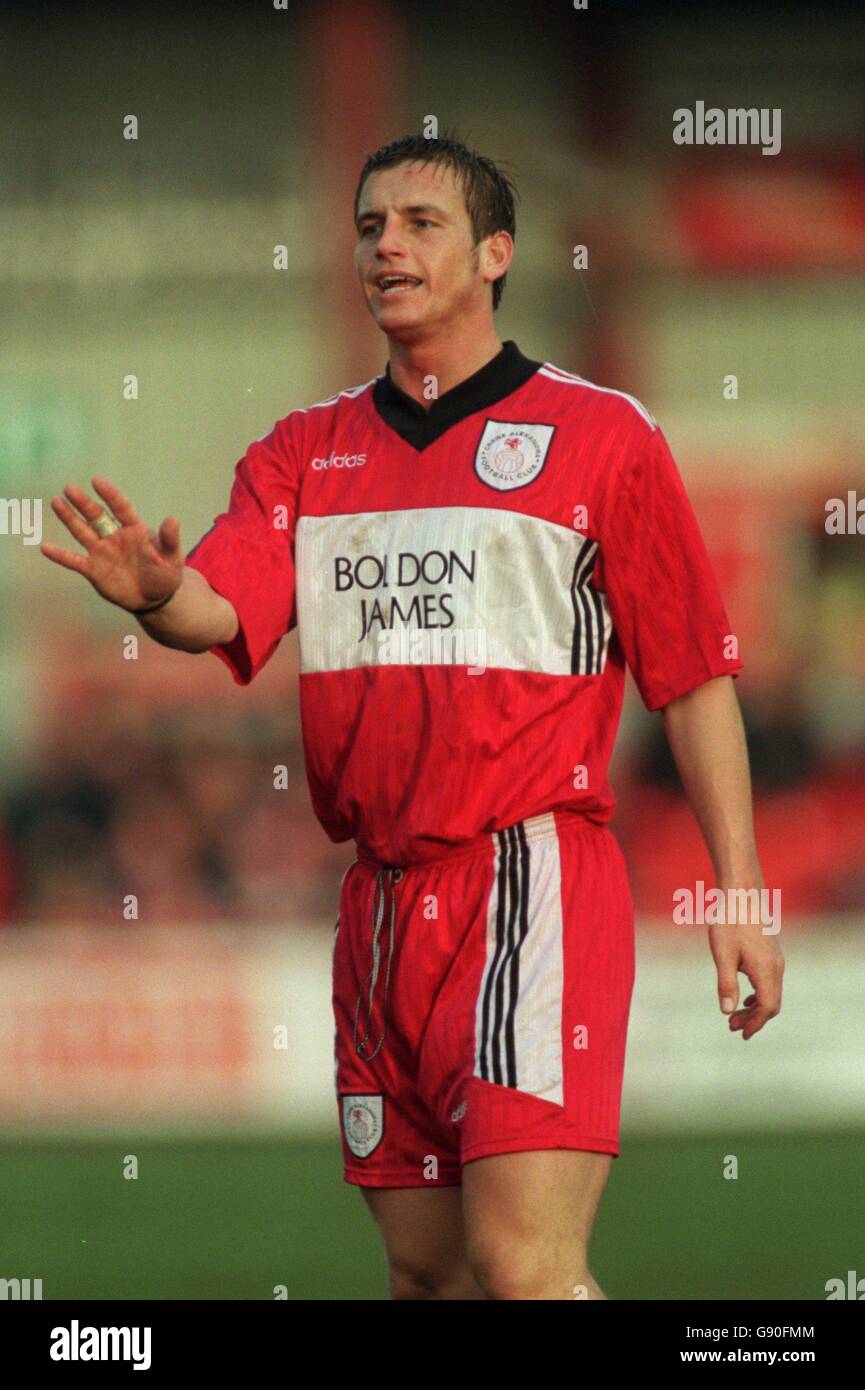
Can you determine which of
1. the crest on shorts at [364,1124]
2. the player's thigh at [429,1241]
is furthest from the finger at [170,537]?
the player's thigh at [429,1241]

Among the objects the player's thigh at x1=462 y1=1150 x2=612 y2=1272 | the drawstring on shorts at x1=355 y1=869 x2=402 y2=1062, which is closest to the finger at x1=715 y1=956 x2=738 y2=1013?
the player's thigh at x1=462 y1=1150 x2=612 y2=1272

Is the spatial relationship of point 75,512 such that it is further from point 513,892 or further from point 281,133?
point 281,133

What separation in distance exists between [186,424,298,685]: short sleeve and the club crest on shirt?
12.7 inches

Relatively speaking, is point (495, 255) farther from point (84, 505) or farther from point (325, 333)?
point (325, 333)

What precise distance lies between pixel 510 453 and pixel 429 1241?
1.17m

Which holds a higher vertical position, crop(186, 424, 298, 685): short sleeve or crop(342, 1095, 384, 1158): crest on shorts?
crop(186, 424, 298, 685): short sleeve

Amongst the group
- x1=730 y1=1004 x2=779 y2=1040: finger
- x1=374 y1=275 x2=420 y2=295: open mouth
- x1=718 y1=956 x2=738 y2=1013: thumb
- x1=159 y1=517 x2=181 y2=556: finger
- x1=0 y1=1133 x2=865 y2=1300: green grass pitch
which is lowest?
x1=0 y1=1133 x2=865 y2=1300: green grass pitch

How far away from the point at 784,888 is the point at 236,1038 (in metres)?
2.39

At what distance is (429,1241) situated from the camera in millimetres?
3289

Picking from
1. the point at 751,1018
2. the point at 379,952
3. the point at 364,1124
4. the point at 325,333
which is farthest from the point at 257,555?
the point at 325,333

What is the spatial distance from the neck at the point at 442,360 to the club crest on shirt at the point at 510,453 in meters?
0.11

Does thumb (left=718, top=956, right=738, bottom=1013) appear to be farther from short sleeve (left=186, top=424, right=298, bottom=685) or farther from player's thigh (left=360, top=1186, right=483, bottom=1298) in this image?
short sleeve (left=186, top=424, right=298, bottom=685)

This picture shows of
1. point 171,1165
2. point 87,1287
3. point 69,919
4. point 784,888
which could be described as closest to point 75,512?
point 87,1287

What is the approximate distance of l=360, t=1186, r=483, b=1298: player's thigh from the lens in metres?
3.27
